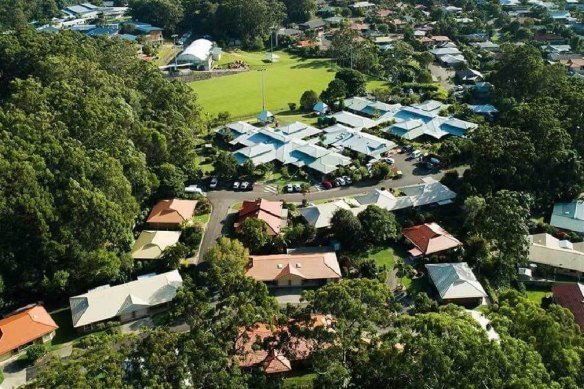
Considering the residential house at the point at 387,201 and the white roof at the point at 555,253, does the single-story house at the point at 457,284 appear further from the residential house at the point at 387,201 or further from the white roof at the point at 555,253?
the residential house at the point at 387,201

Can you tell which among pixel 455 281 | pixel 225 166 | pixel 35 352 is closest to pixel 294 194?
pixel 225 166

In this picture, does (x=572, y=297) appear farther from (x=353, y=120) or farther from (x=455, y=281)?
(x=353, y=120)

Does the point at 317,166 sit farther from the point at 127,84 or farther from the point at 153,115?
the point at 127,84

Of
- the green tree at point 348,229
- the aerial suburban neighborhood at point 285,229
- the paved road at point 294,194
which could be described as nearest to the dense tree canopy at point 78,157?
the aerial suburban neighborhood at point 285,229

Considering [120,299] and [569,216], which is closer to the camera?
[120,299]

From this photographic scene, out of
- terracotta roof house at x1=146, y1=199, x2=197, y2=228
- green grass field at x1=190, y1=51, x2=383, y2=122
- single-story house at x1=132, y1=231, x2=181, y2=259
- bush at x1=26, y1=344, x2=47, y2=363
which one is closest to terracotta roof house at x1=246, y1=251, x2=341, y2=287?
single-story house at x1=132, y1=231, x2=181, y2=259

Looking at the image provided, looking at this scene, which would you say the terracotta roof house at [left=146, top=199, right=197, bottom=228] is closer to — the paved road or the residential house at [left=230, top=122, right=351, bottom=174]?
the paved road
